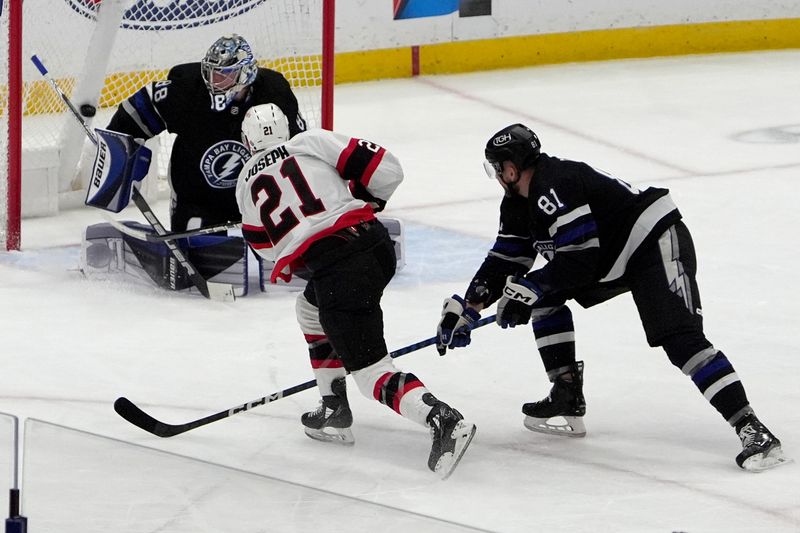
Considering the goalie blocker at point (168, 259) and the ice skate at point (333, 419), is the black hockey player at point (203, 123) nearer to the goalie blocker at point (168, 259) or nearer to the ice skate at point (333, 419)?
the goalie blocker at point (168, 259)

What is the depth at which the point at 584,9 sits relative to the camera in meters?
8.34

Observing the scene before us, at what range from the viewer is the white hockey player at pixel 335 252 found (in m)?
3.13

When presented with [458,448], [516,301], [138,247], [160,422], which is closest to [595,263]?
[516,301]

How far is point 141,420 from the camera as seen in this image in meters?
3.37

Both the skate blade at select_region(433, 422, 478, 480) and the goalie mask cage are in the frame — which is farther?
the goalie mask cage

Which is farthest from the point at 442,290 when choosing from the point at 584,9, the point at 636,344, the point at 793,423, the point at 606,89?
the point at 584,9

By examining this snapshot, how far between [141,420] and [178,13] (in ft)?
8.66

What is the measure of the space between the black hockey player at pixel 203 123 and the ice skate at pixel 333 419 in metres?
1.38

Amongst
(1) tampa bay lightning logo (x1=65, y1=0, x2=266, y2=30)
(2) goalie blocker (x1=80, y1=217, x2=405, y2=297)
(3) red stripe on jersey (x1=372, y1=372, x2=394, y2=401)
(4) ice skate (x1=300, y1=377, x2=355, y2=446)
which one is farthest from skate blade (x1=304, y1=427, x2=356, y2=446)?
(1) tampa bay lightning logo (x1=65, y1=0, x2=266, y2=30)

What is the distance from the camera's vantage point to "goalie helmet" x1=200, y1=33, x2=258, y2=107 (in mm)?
4395

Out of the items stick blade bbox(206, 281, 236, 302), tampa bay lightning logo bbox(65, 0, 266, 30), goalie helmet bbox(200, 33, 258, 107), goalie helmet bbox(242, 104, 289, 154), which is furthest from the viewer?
tampa bay lightning logo bbox(65, 0, 266, 30)

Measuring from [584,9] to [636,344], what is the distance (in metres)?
4.57

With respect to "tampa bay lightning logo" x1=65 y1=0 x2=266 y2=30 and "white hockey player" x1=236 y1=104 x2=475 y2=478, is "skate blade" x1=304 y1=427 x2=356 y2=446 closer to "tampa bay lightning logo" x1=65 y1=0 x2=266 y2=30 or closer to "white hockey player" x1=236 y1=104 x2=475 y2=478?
"white hockey player" x1=236 y1=104 x2=475 y2=478

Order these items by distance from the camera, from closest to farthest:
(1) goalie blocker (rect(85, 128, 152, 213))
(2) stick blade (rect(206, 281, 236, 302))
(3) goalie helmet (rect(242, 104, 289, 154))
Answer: (3) goalie helmet (rect(242, 104, 289, 154)), (2) stick blade (rect(206, 281, 236, 302)), (1) goalie blocker (rect(85, 128, 152, 213))
